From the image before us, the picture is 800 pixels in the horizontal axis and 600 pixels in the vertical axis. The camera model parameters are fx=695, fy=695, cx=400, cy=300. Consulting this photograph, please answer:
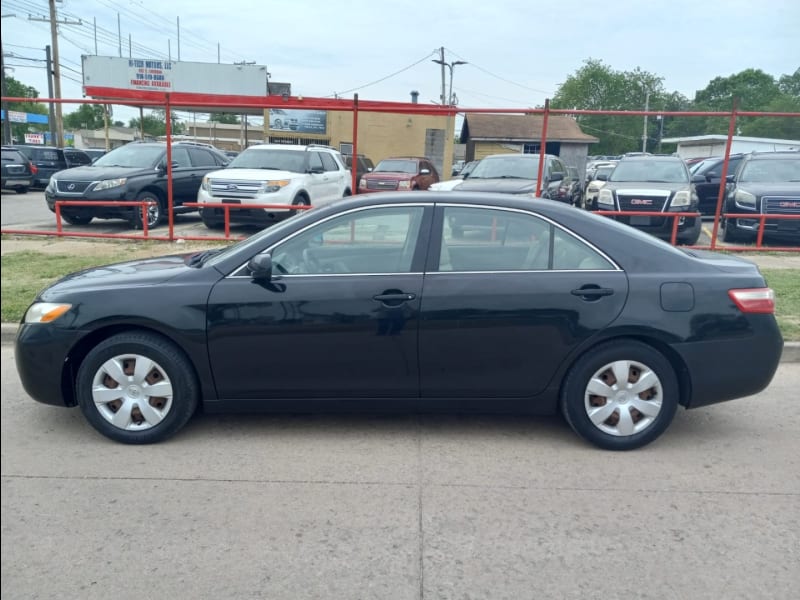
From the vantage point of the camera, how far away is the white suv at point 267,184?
12.2 m

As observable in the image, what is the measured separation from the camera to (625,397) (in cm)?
429

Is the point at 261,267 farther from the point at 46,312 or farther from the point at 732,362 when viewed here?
the point at 732,362

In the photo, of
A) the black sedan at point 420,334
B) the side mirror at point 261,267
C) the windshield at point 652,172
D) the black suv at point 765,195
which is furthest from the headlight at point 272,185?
the side mirror at point 261,267

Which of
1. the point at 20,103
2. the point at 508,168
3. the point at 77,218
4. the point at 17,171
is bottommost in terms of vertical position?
the point at 77,218

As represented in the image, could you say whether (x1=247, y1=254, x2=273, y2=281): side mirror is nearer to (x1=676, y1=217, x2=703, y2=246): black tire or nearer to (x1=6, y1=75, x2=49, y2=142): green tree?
(x1=676, y1=217, x2=703, y2=246): black tire

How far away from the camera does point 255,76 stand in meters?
32.9

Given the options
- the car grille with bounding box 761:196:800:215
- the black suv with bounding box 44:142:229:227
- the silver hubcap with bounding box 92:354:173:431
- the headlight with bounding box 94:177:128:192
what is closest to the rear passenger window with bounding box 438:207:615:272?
the silver hubcap with bounding box 92:354:173:431

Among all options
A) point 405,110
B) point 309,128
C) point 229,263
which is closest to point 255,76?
point 309,128

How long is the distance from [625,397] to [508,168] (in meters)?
8.89

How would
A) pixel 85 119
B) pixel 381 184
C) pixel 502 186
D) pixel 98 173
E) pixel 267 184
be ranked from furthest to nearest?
1. pixel 85 119
2. pixel 381 184
3. pixel 98 173
4. pixel 267 184
5. pixel 502 186

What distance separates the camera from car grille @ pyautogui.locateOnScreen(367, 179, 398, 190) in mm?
15688

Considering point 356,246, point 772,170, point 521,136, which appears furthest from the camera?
point 521,136

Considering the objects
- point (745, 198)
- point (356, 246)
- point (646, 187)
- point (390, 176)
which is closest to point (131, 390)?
point (356, 246)

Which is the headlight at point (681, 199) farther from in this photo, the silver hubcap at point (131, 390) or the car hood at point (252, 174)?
the silver hubcap at point (131, 390)
